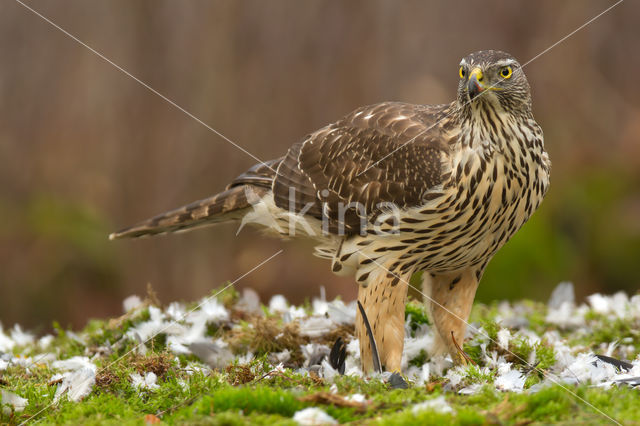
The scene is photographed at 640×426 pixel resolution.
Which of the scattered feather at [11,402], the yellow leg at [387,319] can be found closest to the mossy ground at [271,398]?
the scattered feather at [11,402]

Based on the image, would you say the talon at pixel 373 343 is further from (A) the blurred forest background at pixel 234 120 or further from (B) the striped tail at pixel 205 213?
(A) the blurred forest background at pixel 234 120

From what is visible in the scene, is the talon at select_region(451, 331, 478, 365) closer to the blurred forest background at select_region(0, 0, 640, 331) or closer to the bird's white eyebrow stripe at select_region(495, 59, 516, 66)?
the bird's white eyebrow stripe at select_region(495, 59, 516, 66)

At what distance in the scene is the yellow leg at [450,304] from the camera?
4816 mm

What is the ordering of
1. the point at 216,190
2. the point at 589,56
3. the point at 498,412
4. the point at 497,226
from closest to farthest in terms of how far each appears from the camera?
the point at 498,412
the point at 497,226
the point at 216,190
the point at 589,56

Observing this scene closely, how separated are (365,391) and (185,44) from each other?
6.91m

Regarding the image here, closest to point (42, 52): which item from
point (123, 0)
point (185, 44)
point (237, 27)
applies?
point (123, 0)

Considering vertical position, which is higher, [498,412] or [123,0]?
[123,0]

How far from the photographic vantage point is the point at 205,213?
18.1ft

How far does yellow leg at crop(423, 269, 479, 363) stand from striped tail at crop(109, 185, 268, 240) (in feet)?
4.67

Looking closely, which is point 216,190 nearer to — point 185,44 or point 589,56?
point 185,44

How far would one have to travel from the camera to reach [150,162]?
9.41 m

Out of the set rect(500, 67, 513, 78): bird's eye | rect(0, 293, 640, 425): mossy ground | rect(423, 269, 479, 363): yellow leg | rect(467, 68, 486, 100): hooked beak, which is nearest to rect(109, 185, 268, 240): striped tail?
rect(0, 293, 640, 425): mossy ground

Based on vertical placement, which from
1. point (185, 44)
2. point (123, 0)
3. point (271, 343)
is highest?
point (123, 0)

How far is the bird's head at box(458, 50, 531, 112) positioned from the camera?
165 inches
